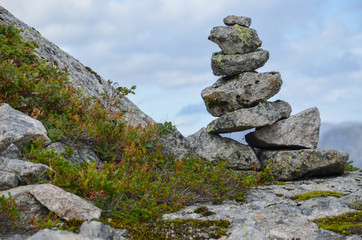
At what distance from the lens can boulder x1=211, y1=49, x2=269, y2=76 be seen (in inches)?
540

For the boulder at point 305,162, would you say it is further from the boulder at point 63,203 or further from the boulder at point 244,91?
the boulder at point 63,203

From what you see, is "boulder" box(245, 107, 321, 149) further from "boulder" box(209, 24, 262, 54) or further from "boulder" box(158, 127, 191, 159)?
"boulder" box(209, 24, 262, 54)

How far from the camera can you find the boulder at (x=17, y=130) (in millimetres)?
8031

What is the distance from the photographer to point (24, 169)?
7.14m

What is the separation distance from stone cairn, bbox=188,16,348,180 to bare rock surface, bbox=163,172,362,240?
1990 mm

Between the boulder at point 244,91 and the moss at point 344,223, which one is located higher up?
the boulder at point 244,91

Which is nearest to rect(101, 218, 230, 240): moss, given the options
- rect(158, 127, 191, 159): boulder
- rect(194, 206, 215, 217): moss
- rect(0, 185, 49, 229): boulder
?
rect(194, 206, 215, 217): moss

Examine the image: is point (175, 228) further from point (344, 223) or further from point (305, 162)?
point (305, 162)

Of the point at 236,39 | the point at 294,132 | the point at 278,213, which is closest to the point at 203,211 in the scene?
the point at 278,213

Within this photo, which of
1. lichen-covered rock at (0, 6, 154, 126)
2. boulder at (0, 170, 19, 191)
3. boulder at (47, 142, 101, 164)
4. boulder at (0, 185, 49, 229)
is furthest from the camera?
lichen-covered rock at (0, 6, 154, 126)

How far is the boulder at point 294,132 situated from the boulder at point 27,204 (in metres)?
9.25

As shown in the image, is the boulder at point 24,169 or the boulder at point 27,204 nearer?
the boulder at point 27,204

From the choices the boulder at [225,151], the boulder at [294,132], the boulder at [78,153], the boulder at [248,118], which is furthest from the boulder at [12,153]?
the boulder at [294,132]

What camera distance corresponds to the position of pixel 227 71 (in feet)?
45.6
